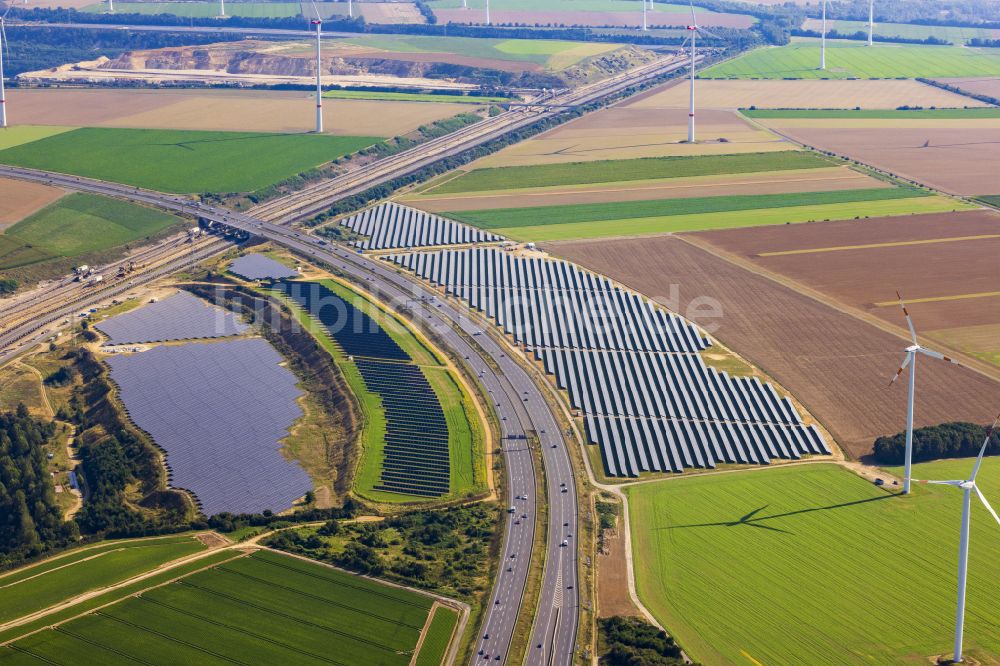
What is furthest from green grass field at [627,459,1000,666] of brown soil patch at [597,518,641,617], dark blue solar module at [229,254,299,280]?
dark blue solar module at [229,254,299,280]

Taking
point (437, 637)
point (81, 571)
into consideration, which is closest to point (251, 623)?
point (437, 637)

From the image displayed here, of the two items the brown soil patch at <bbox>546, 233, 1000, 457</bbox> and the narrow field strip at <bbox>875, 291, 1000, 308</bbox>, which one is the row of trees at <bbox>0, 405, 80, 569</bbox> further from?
the narrow field strip at <bbox>875, 291, 1000, 308</bbox>

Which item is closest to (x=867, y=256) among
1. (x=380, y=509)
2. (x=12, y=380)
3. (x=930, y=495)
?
(x=930, y=495)

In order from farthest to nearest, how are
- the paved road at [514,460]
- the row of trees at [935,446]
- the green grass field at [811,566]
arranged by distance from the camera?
the row of trees at [935,446], the paved road at [514,460], the green grass field at [811,566]

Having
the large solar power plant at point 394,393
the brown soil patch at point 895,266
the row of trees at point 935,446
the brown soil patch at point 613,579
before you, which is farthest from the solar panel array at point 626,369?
the brown soil patch at point 895,266

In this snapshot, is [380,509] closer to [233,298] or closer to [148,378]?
[148,378]

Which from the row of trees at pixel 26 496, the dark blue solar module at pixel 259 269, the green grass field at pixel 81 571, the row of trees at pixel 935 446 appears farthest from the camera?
the dark blue solar module at pixel 259 269

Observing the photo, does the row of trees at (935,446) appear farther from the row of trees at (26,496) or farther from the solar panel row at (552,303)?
the row of trees at (26,496)
